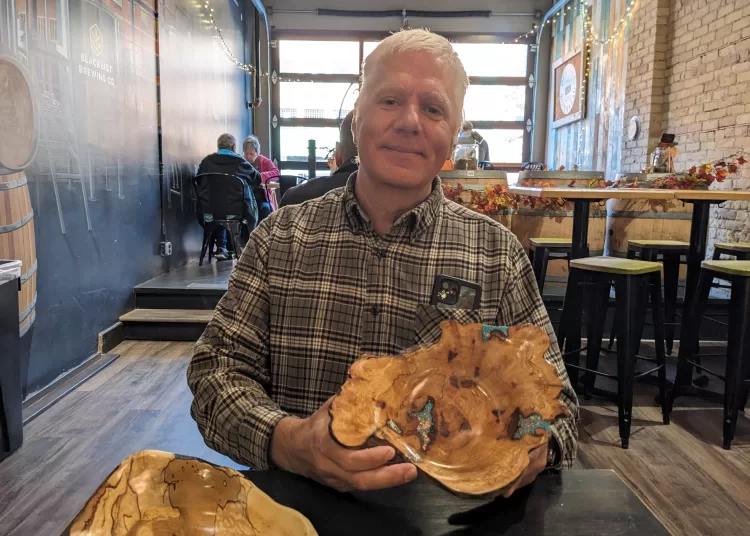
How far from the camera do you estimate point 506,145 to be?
9594mm

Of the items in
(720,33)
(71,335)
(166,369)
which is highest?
(720,33)

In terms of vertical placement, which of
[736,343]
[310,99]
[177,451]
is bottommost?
[177,451]

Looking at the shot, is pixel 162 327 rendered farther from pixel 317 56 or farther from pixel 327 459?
pixel 317 56

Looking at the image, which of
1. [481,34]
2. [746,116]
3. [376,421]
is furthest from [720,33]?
[376,421]

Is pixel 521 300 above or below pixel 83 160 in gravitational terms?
below

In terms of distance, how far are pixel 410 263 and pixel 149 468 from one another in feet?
1.97

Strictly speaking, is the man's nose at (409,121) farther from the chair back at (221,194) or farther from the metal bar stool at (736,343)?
the chair back at (221,194)

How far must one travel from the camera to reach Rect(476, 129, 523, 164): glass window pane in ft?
31.3

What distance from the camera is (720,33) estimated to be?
4715mm

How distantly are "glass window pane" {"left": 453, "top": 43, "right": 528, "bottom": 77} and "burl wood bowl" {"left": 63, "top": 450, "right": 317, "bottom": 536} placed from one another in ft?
31.1

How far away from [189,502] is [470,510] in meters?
0.34

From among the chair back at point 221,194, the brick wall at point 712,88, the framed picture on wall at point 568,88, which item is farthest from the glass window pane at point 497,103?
the chair back at point 221,194

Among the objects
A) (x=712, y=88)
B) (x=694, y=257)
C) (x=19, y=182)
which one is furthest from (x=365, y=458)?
(x=712, y=88)

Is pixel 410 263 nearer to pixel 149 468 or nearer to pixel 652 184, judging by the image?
pixel 149 468
